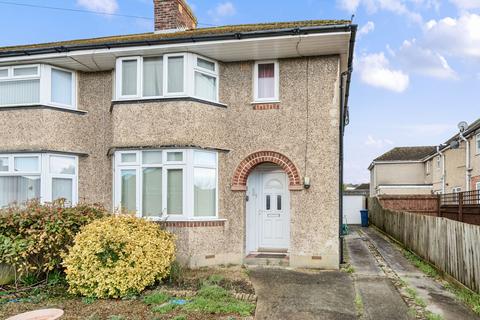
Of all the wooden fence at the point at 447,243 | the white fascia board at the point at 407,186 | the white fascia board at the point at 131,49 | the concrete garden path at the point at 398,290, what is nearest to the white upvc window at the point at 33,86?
the white fascia board at the point at 131,49

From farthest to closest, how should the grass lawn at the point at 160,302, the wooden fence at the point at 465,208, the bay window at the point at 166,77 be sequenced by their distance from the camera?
the wooden fence at the point at 465,208 → the bay window at the point at 166,77 → the grass lawn at the point at 160,302

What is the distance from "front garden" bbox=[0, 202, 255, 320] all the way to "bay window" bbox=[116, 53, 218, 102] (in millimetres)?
3442

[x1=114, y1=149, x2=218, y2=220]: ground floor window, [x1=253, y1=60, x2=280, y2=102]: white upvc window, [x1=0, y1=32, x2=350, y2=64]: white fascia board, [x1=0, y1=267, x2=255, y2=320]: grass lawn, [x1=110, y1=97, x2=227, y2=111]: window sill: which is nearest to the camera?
[x1=0, y1=267, x2=255, y2=320]: grass lawn

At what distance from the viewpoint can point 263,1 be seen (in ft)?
37.4

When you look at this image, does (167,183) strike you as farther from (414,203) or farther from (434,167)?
(434,167)

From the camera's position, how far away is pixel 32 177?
35.2ft

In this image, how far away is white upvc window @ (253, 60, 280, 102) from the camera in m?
10.6

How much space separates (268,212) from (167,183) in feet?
10.3

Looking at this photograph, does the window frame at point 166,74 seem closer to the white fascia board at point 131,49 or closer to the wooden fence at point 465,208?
the white fascia board at point 131,49

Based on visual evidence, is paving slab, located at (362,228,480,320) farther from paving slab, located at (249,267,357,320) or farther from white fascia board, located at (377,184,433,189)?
white fascia board, located at (377,184,433,189)

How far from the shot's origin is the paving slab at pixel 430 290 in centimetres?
661

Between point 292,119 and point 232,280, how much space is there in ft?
14.5

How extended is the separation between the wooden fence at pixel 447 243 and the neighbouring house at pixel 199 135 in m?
2.44

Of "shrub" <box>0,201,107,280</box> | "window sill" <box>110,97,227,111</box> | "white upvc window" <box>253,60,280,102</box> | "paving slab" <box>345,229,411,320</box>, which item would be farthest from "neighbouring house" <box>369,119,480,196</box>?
"shrub" <box>0,201,107,280</box>
